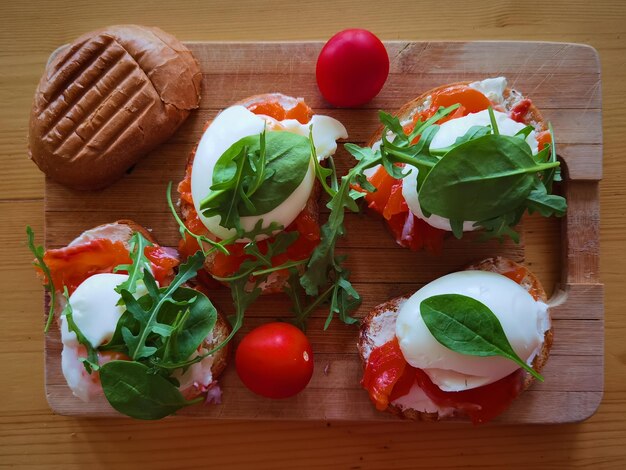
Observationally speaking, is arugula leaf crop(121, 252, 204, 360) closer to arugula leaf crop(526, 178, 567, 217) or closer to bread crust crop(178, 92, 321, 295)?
bread crust crop(178, 92, 321, 295)

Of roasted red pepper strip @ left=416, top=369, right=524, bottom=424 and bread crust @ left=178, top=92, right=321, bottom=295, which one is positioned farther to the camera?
bread crust @ left=178, top=92, right=321, bottom=295

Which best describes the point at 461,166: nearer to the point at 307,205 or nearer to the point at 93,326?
the point at 307,205

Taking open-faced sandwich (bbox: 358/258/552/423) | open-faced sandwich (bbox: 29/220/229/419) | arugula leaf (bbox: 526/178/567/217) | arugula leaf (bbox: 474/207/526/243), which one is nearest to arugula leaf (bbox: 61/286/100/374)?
open-faced sandwich (bbox: 29/220/229/419)

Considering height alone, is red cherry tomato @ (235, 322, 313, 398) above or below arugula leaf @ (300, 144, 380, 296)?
below

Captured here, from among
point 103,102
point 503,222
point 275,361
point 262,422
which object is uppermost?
point 103,102

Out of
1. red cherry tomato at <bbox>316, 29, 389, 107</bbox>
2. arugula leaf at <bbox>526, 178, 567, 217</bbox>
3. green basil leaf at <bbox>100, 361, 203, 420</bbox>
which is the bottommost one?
green basil leaf at <bbox>100, 361, 203, 420</bbox>

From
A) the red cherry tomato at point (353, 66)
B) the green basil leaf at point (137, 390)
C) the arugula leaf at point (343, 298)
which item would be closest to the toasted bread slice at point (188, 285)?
the green basil leaf at point (137, 390)

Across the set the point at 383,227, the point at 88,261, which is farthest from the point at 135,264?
the point at 383,227
